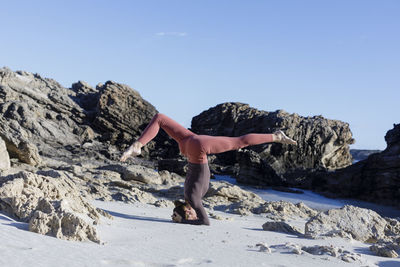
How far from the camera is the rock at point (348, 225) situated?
6.09 m

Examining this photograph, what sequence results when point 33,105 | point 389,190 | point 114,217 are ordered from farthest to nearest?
point 33,105 < point 389,190 < point 114,217

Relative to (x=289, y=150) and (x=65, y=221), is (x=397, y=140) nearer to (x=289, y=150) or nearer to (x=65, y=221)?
Answer: (x=289, y=150)

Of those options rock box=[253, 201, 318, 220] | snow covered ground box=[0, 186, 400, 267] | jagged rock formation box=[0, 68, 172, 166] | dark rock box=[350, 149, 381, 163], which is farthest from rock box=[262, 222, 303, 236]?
dark rock box=[350, 149, 381, 163]

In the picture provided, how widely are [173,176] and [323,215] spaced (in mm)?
9656

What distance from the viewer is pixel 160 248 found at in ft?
14.2

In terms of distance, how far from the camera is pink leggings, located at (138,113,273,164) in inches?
259

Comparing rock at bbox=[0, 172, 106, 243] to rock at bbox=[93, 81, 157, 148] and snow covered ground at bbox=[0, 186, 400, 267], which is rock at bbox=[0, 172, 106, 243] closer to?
snow covered ground at bbox=[0, 186, 400, 267]

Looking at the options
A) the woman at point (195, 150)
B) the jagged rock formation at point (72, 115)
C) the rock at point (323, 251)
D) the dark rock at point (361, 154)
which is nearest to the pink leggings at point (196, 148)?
the woman at point (195, 150)

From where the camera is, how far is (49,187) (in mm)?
5805

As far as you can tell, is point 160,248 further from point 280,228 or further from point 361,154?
point 361,154

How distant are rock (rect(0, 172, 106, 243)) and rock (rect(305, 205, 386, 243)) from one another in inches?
117

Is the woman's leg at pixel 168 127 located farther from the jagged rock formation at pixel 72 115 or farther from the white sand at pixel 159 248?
the jagged rock formation at pixel 72 115

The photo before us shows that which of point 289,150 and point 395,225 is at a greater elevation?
point 289,150

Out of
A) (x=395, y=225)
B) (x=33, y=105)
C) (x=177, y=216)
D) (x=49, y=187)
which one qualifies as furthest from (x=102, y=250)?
(x=33, y=105)
